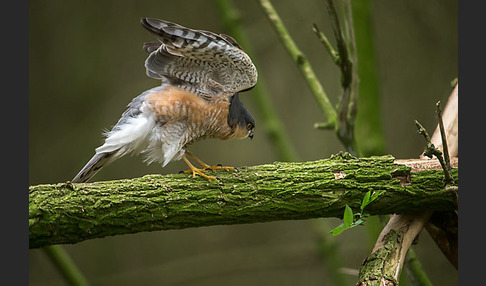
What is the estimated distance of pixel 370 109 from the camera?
318 centimetres

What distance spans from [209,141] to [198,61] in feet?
8.89

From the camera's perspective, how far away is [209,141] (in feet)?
17.1

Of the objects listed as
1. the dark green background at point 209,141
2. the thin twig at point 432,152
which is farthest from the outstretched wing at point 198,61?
the dark green background at point 209,141

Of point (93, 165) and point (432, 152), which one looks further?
point (93, 165)

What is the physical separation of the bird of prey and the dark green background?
198 cm

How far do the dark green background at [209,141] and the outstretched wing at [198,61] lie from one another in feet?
6.46

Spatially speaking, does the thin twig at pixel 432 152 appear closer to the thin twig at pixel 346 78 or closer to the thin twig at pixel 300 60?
the thin twig at pixel 346 78

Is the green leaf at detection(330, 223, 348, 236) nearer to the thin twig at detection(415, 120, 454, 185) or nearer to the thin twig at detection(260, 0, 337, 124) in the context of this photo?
the thin twig at detection(415, 120, 454, 185)

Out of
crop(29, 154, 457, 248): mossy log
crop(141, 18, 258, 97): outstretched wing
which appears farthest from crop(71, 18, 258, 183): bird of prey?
crop(29, 154, 457, 248): mossy log

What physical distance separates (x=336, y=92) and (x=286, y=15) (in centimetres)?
93

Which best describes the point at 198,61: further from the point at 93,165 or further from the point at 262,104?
the point at 262,104

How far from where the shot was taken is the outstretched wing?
2.25 meters

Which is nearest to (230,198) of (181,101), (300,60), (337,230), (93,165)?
(337,230)

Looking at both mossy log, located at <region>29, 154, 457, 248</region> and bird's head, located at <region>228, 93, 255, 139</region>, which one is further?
bird's head, located at <region>228, 93, 255, 139</region>
